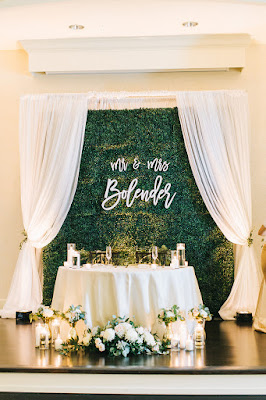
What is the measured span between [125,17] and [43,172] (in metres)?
2.18

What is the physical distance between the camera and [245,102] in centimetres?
622

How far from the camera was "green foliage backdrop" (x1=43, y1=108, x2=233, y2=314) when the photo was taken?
20.5 ft

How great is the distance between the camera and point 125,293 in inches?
180

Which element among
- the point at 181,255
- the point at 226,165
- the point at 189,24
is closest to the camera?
the point at 181,255

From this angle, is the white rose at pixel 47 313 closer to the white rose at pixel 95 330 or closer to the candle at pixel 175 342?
the white rose at pixel 95 330

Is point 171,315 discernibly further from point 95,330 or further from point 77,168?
point 77,168

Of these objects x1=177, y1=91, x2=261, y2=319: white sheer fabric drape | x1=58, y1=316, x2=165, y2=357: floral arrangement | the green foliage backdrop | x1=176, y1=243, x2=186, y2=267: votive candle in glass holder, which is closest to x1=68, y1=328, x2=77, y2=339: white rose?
x1=58, y1=316, x2=165, y2=357: floral arrangement

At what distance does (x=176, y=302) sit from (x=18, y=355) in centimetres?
157

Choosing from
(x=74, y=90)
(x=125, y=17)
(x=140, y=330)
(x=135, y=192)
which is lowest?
(x=140, y=330)

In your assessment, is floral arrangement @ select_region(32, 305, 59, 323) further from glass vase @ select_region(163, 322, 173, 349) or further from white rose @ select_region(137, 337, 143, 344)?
glass vase @ select_region(163, 322, 173, 349)

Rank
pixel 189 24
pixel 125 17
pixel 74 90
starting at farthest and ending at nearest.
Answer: pixel 74 90 → pixel 189 24 → pixel 125 17

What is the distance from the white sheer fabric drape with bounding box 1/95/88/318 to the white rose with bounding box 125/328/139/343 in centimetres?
224

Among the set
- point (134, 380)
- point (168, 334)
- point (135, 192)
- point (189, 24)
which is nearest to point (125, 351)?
point (134, 380)

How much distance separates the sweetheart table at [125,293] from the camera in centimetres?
457
